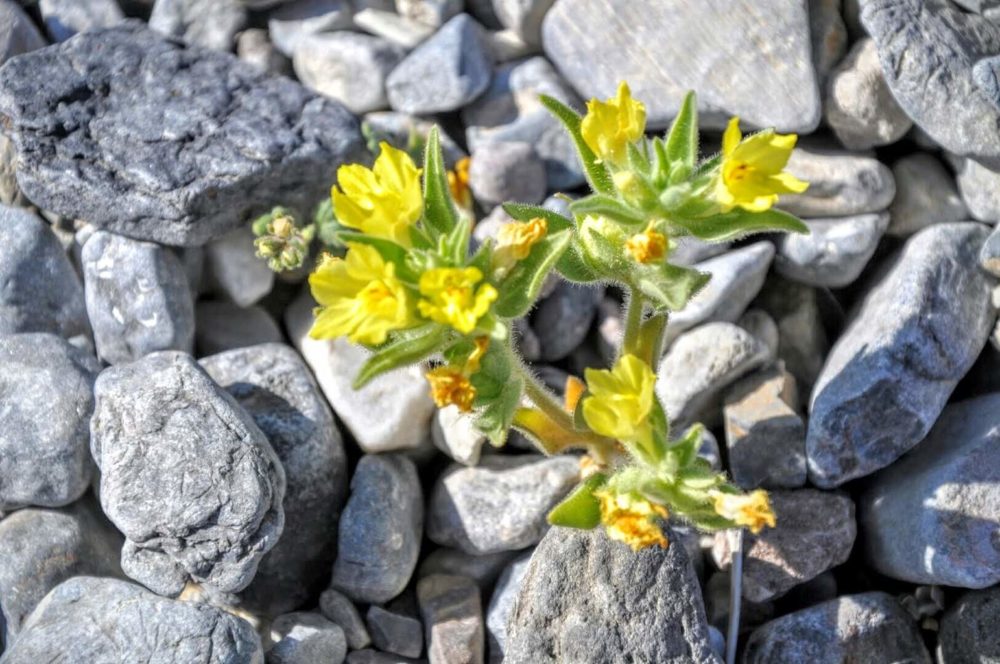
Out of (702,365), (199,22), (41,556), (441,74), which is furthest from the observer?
(199,22)

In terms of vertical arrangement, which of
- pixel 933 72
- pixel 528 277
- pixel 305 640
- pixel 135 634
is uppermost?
pixel 933 72

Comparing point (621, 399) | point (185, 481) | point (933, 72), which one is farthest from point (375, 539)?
point (933, 72)

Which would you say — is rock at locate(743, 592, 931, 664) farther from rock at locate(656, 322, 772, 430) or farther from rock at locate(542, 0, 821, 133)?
rock at locate(542, 0, 821, 133)

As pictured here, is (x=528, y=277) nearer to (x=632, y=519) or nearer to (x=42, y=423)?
(x=632, y=519)

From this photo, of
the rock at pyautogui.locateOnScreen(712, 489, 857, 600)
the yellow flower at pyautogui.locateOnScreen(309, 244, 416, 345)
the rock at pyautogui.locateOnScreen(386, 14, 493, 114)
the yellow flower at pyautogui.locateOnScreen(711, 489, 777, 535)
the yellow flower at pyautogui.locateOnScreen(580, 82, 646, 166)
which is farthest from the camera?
the rock at pyautogui.locateOnScreen(386, 14, 493, 114)

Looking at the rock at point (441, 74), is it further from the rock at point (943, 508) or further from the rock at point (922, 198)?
the rock at point (943, 508)

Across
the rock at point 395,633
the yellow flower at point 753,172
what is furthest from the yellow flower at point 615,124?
the rock at point 395,633

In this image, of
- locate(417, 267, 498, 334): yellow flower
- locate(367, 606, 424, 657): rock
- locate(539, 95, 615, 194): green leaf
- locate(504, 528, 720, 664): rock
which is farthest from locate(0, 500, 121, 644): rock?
locate(539, 95, 615, 194): green leaf
